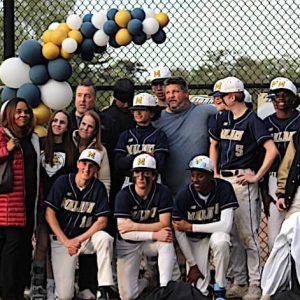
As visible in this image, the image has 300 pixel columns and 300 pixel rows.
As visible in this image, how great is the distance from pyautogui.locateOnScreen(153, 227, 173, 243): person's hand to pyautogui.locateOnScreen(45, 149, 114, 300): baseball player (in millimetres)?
350

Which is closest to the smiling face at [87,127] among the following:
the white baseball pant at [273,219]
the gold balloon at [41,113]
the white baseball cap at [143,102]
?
the white baseball cap at [143,102]

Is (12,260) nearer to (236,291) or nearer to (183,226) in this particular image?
(183,226)

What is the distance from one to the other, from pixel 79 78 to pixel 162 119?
A: 6.69ft

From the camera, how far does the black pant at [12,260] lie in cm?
671

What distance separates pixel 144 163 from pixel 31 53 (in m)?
1.64

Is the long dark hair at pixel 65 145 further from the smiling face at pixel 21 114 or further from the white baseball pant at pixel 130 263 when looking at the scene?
the white baseball pant at pixel 130 263

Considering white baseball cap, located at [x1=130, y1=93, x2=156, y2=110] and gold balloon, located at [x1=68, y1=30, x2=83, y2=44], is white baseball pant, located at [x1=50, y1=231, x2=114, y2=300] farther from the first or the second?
gold balloon, located at [x1=68, y1=30, x2=83, y2=44]

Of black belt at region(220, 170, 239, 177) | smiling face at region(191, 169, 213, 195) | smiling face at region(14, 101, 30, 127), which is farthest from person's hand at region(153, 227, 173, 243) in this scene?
smiling face at region(14, 101, 30, 127)

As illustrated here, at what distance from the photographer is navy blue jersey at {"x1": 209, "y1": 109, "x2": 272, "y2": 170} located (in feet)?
22.6

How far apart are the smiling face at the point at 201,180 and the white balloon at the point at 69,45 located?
1.67m

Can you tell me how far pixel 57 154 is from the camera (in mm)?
7094

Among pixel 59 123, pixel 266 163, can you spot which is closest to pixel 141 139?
pixel 59 123

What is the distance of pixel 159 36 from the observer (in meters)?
7.83

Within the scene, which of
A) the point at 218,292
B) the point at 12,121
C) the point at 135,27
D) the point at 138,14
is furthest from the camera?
the point at 138,14
